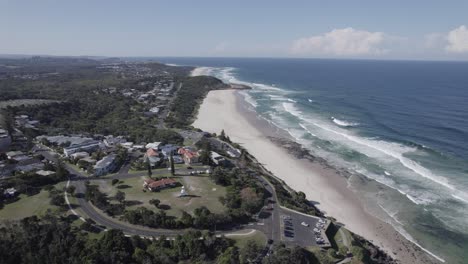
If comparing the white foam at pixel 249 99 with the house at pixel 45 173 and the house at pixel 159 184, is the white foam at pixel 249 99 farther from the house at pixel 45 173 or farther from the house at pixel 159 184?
the house at pixel 45 173

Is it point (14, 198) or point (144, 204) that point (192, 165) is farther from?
point (14, 198)

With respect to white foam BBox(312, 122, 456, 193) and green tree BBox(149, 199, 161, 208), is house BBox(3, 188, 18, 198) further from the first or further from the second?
white foam BBox(312, 122, 456, 193)

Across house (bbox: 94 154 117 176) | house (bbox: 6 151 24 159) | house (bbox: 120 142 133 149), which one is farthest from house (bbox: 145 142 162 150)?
house (bbox: 6 151 24 159)

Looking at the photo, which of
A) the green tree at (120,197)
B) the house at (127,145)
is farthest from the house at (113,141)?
the green tree at (120,197)

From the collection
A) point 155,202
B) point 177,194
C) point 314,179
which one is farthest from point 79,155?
point 314,179

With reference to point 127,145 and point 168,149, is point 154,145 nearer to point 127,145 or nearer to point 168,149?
point 168,149
